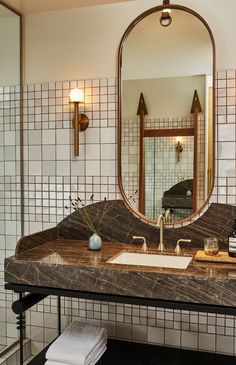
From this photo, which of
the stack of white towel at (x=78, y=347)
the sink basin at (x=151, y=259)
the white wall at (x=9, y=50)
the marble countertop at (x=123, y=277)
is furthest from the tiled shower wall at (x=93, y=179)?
the marble countertop at (x=123, y=277)

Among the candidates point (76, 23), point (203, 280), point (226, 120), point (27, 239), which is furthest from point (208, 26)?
point (27, 239)

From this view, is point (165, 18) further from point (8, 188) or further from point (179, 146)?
point (8, 188)

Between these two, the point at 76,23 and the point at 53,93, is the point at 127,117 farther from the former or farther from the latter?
the point at 76,23

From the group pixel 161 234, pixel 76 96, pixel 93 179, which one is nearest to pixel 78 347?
pixel 161 234

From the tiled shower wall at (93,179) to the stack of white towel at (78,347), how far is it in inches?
12.1

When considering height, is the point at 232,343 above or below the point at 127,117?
below

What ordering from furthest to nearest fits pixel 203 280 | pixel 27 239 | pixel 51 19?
pixel 51 19 < pixel 27 239 < pixel 203 280

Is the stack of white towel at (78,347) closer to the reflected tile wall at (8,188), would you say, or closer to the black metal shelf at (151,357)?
the black metal shelf at (151,357)

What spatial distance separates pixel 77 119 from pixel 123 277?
44.6 inches

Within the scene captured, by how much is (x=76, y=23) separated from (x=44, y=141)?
0.81 m

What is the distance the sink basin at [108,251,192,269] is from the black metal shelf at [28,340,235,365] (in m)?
0.54

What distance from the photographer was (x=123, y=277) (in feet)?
5.79

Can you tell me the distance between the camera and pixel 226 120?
2.19m

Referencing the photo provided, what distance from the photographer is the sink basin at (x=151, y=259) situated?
80.6 inches
